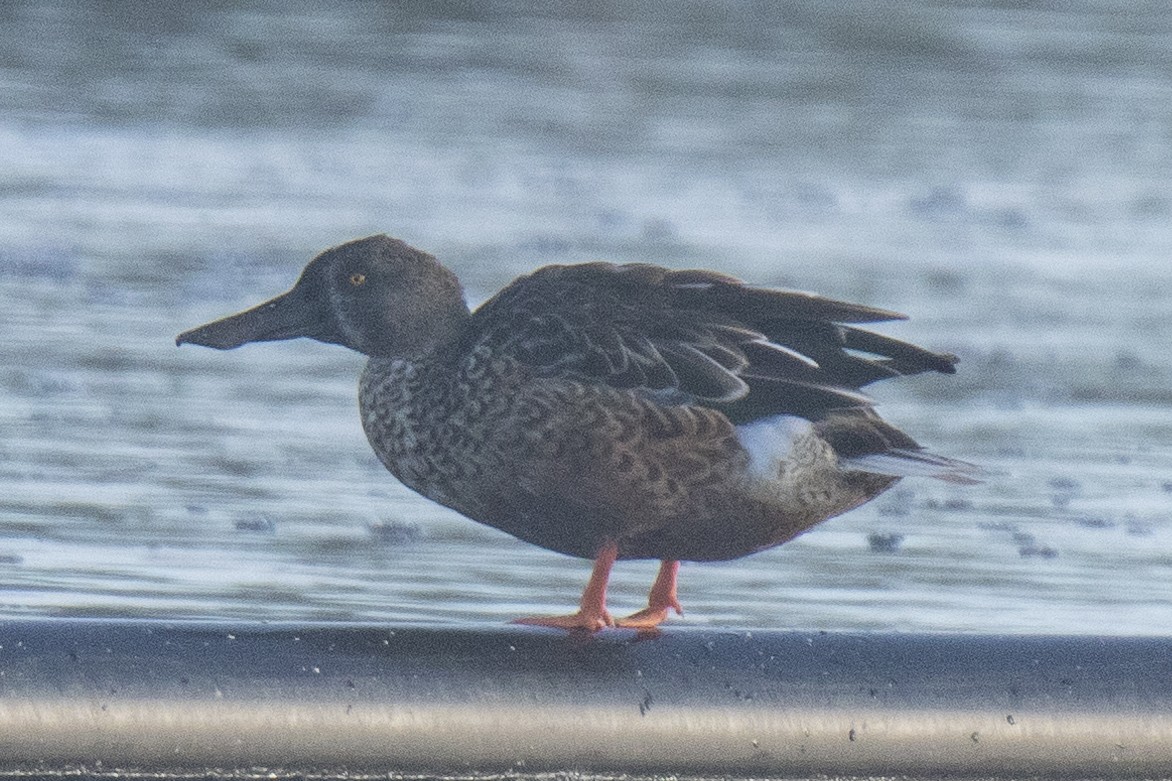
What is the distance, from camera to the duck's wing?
3.45m

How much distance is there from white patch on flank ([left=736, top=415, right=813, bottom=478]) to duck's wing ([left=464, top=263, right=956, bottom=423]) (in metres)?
0.01

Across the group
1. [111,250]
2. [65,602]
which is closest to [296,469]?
[65,602]

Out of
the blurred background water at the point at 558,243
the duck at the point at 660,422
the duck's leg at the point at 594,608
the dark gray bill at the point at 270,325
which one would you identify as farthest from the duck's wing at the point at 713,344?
the blurred background water at the point at 558,243

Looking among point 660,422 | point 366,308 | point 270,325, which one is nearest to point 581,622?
point 660,422

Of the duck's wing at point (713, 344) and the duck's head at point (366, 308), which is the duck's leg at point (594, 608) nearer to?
the duck's wing at point (713, 344)

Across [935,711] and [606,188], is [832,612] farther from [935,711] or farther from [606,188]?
[606,188]

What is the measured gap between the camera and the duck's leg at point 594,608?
130 inches

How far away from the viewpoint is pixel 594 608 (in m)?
3.40

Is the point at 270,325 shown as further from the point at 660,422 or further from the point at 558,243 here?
Answer: the point at 558,243

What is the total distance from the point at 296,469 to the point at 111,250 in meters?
2.98

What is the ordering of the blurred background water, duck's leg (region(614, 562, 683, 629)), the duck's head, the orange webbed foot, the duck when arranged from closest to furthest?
the orange webbed foot → the duck → duck's leg (region(614, 562, 683, 629)) → the duck's head → the blurred background water

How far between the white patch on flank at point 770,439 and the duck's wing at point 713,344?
0.01 meters

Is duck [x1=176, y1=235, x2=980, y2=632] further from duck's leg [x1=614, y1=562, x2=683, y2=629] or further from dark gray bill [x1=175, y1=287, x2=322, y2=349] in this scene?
dark gray bill [x1=175, y1=287, x2=322, y2=349]

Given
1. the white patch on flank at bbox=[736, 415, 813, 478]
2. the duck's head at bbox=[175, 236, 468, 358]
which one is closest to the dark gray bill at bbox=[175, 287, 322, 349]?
the duck's head at bbox=[175, 236, 468, 358]
